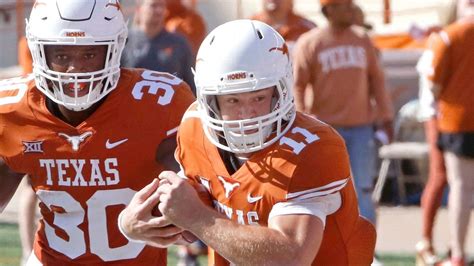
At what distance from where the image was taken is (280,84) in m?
3.27

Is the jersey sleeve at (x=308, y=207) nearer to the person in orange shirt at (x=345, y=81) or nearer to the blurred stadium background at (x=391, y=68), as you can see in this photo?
the person in orange shirt at (x=345, y=81)

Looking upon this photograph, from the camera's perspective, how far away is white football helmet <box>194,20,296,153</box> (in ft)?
10.5

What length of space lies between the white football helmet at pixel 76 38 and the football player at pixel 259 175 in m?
0.64

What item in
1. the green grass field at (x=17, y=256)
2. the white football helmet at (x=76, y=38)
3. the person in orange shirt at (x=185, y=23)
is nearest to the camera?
the white football helmet at (x=76, y=38)

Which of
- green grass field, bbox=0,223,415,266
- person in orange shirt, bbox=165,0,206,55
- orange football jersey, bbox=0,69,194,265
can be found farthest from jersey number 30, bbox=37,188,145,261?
person in orange shirt, bbox=165,0,206,55

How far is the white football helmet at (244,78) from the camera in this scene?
320 cm

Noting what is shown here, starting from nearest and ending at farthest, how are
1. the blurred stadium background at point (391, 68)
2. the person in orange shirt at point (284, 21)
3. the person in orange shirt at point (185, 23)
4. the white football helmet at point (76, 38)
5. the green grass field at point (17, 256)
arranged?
the white football helmet at point (76, 38) < the green grass field at point (17, 256) < the person in orange shirt at point (284, 21) < the blurred stadium background at point (391, 68) < the person in orange shirt at point (185, 23)

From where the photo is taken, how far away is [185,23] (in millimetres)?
8781

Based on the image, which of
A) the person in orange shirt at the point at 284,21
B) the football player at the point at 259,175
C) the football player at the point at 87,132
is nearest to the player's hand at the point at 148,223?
the football player at the point at 259,175

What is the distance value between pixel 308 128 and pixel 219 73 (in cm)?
27

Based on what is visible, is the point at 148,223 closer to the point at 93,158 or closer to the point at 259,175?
the point at 259,175

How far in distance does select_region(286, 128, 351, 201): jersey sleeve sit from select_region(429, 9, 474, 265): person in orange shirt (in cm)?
333

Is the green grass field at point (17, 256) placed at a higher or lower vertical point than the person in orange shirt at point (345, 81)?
lower

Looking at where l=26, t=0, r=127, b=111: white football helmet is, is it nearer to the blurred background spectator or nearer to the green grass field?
the blurred background spectator
